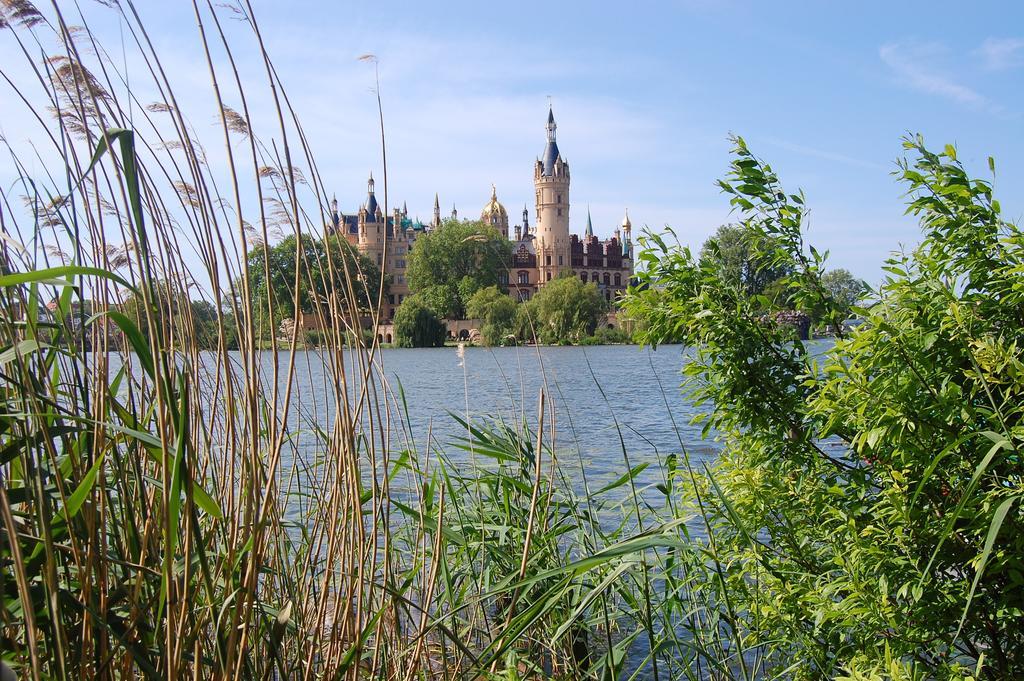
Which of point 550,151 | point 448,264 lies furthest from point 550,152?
point 448,264

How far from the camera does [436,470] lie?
2260 millimetres

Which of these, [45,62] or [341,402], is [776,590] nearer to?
[341,402]

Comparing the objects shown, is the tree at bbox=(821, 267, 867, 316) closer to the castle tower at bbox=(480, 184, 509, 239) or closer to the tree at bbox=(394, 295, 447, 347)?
the tree at bbox=(394, 295, 447, 347)

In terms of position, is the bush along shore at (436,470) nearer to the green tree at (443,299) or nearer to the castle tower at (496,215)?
the green tree at (443,299)

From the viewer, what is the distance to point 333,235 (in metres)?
2.07

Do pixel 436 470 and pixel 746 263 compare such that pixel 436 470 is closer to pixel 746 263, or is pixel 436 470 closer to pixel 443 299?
pixel 746 263

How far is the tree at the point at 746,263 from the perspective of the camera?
2.60 m

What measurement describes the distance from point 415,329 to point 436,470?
4723 centimetres

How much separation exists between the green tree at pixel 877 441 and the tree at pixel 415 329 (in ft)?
153

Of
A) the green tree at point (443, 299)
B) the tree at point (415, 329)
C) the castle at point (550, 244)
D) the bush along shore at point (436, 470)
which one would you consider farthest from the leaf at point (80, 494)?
the castle at point (550, 244)

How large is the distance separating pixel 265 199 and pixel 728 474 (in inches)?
58.7

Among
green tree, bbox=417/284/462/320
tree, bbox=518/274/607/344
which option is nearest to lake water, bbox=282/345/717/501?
tree, bbox=518/274/607/344

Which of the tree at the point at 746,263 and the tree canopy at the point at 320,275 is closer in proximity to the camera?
the tree canopy at the point at 320,275

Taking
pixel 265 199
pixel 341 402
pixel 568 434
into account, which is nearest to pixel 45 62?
pixel 265 199
